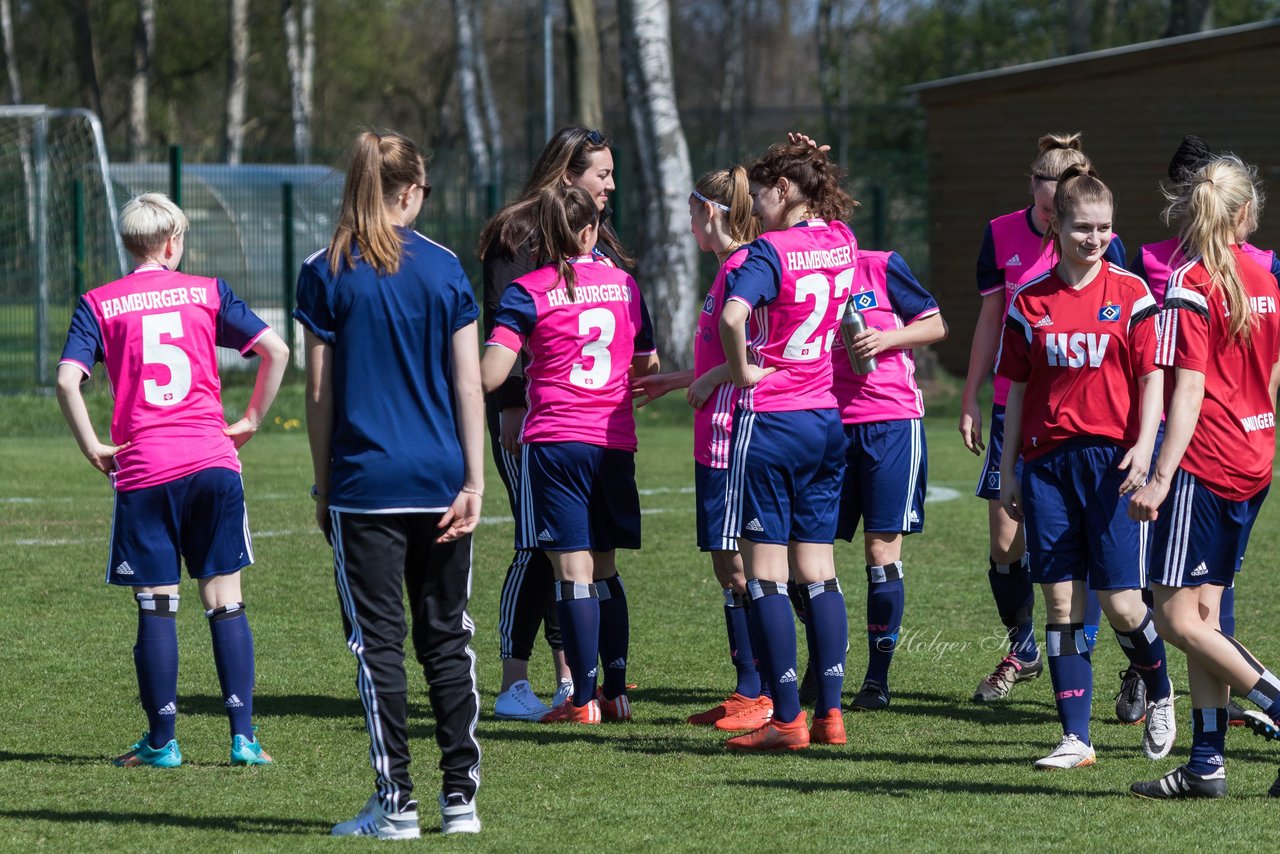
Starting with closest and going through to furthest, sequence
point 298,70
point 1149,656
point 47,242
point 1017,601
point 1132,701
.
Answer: point 1149,656
point 1132,701
point 1017,601
point 47,242
point 298,70

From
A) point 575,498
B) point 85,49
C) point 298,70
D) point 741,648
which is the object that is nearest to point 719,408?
point 575,498

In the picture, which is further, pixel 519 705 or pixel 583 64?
pixel 583 64

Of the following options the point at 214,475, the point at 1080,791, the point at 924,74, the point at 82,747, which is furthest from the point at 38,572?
the point at 924,74

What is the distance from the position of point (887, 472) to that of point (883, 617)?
565mm

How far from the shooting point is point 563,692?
21.0 ft

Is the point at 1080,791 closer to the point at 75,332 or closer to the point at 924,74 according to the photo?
the point at 75,332

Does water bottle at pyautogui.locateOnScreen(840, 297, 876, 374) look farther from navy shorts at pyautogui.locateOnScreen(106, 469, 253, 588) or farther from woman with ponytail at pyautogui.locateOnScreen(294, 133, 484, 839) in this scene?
navy shorts at pyautogui.locateOnScreen(106, 469, 253, 588)

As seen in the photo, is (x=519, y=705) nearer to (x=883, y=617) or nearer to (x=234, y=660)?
(x=234, y=660)

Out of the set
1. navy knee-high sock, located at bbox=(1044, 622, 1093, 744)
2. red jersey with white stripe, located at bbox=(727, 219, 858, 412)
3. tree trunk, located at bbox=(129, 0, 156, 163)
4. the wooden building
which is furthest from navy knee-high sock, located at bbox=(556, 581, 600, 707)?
tree trunk, located at bbox=(129, 0, 156, 163)

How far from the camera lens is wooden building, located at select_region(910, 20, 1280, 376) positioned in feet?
72.5

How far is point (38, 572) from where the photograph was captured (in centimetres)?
909

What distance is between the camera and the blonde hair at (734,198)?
19.8 feet

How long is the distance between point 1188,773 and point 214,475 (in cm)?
308

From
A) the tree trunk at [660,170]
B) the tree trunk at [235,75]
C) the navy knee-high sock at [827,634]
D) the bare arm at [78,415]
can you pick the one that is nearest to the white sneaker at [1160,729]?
the navy knee-high sock at [827,634]
